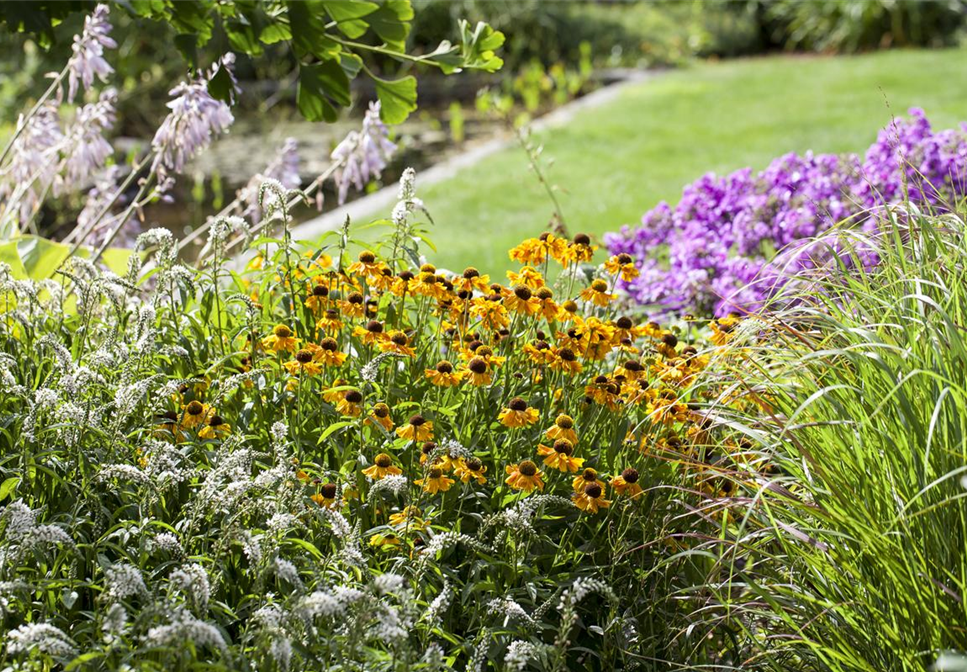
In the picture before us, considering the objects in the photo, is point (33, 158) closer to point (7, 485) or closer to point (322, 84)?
point (322, 84)

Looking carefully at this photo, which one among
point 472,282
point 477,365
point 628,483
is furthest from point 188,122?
point 628,483

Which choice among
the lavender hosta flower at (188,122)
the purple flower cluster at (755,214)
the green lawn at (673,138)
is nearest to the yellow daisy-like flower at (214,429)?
the lavender hosta flower at (188,122)

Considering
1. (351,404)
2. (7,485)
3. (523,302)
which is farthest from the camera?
(523,302)

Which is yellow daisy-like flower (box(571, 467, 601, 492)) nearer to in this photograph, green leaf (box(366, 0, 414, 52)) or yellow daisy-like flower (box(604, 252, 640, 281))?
yellow daisy-like flower (box(604, 252, 640, 281))

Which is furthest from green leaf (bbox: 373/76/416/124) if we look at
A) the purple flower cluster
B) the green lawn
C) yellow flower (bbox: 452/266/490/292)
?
the green lawn

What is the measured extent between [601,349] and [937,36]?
12741mm

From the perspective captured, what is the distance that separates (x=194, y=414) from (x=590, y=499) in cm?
89

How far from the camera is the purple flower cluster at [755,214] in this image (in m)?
3.97

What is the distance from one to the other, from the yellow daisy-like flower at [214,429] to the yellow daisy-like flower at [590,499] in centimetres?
79

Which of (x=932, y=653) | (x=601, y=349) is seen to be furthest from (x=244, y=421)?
(x=932, y=653)

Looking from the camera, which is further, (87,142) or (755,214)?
(755,214)

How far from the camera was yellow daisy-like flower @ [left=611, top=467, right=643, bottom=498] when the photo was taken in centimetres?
231

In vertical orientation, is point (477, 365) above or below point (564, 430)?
above

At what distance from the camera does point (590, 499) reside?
2.27 meters
